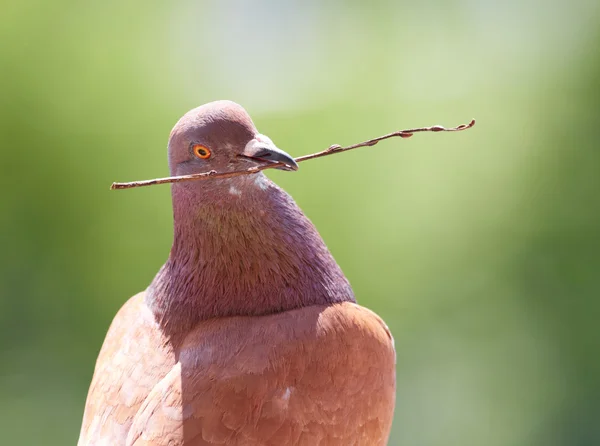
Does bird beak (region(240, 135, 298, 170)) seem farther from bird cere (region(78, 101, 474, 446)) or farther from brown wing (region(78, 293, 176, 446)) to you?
brown wing (region(78, 293, 176, 446))

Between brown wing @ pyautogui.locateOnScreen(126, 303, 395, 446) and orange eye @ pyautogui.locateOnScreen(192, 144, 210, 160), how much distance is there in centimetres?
44

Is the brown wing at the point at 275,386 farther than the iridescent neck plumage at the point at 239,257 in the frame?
No

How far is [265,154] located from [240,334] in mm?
473

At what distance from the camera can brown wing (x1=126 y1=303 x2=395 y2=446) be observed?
1802 millimetres

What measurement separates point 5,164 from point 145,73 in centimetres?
108

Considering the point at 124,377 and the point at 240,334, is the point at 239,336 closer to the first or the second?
the point at 240,334

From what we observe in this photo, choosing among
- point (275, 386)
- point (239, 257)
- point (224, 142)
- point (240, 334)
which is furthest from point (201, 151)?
point (275, 386)

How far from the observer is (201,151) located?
186cm

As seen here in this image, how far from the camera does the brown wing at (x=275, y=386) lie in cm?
180

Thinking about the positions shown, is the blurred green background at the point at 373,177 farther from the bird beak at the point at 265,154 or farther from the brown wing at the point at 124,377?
the bird beak at the point at 265,154

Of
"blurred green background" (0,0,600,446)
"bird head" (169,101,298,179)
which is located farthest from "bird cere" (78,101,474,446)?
"blurred green background" (0,0,600,446)

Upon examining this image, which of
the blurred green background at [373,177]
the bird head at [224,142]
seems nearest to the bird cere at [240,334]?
the bird head at [224,142]

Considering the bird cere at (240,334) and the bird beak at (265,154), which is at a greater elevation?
the bird beak at (265,154)

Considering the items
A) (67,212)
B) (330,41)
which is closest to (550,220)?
(330,41)
